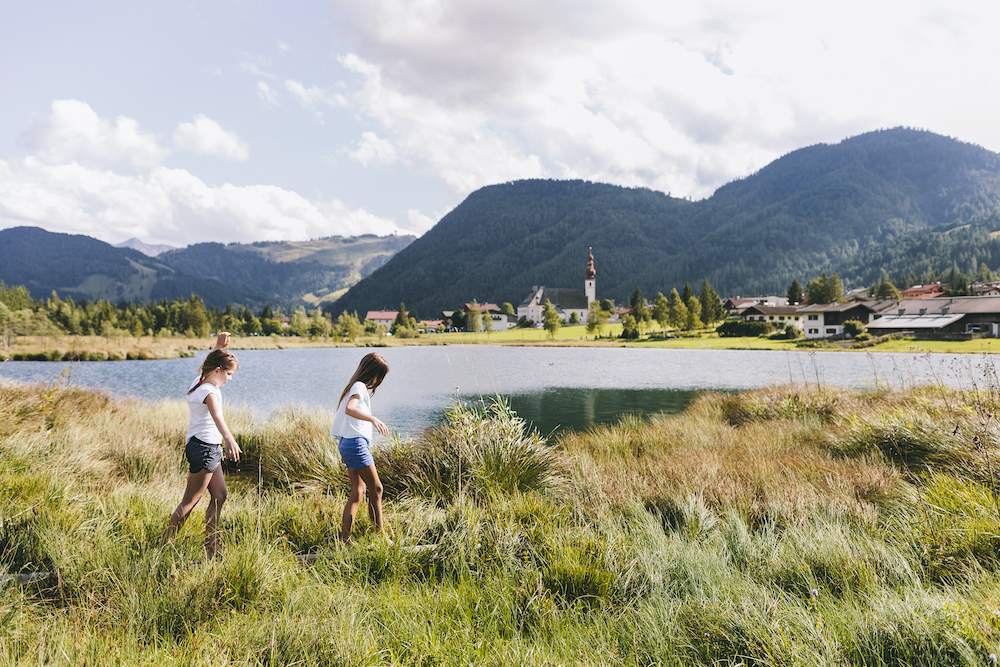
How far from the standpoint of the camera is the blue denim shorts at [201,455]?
354 centimetres

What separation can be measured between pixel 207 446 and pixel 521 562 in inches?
99.7

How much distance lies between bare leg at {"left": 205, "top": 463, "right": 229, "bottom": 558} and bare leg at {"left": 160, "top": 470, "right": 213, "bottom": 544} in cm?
10

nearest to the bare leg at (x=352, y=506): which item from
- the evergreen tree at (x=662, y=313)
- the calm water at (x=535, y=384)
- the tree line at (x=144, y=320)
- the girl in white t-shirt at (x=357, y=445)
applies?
the girl in white t-shirt at (x=357, y=445)

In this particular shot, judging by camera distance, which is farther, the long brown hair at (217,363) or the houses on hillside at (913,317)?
the houses on hillside at (913,317)

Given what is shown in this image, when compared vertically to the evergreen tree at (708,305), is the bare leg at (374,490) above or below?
below

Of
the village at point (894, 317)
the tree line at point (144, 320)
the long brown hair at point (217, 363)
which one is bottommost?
the village at point (894, 317)

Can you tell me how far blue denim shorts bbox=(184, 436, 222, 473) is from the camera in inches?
139

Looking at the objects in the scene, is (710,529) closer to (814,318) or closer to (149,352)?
(149,352)

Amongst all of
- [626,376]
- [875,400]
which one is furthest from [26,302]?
[875,400]

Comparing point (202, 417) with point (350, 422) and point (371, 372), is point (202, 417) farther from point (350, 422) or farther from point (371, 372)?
point (371, 372)

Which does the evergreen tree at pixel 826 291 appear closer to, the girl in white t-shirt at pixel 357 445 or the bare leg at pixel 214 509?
the girl in white t-shirt at pixel 357 445

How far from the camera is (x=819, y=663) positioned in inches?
82.4

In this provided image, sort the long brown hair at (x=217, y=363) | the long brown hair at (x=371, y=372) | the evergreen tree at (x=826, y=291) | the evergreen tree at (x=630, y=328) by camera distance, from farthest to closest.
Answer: the evergreen tree at (x=826, y=291) → the evergreen tree at (x=630, y=328) → the long brown hair at (x=371, y=372) → the long brown hair at (x=217, y=363)

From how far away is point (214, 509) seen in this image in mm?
3684
